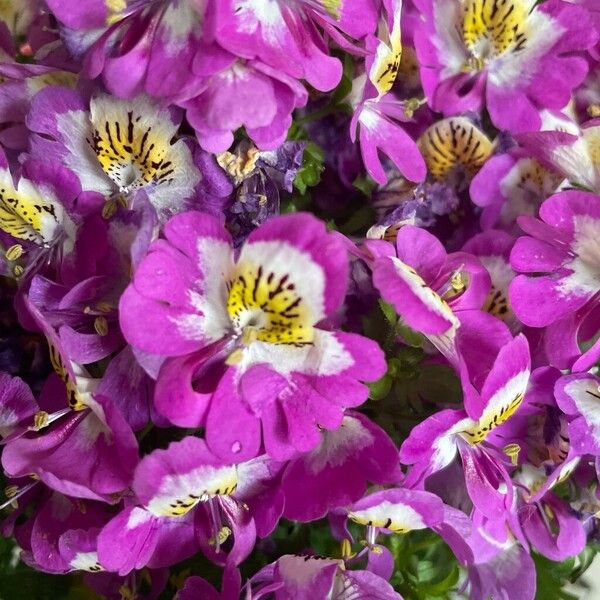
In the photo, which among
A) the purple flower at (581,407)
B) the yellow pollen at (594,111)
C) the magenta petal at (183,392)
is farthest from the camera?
the yellow pollen at (594,111)

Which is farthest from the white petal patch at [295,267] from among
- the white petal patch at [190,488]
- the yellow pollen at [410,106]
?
the yellow pollen at [410,106]

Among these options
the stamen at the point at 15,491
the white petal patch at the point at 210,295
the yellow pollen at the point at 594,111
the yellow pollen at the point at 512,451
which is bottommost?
the stamen at the point at 15,491

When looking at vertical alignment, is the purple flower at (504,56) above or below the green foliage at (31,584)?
above

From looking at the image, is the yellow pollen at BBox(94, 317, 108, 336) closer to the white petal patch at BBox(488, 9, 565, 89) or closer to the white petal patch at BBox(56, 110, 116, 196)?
the white petal patch at BBox(56, 110, 116, 196)

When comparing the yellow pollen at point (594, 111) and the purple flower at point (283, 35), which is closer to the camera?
the purple flower at point (283, 35)

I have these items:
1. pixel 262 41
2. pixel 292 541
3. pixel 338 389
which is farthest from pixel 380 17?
pixel 292 541

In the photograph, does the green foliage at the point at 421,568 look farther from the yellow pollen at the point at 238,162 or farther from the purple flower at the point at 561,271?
the yellow pollen at the point at 238,162

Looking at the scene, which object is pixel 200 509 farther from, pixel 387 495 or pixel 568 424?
pixel 568 424
